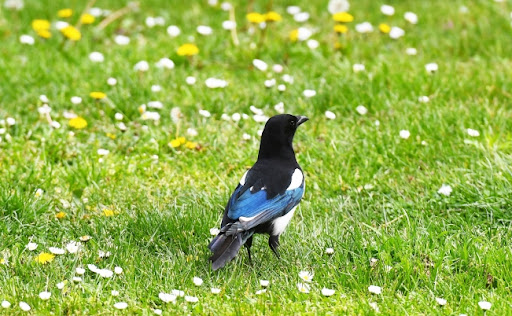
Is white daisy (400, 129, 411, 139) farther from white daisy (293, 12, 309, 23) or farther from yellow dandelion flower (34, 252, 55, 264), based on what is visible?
white daisy (293, 12, 309, 23)

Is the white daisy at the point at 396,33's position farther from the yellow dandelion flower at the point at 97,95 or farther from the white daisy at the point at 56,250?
the white daisy at the point at 56,250

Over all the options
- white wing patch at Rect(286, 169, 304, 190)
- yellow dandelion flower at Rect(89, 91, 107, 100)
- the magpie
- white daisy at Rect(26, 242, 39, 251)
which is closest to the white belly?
the magpie

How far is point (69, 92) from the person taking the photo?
6219 mm

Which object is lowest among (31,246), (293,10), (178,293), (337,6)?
(293,10)

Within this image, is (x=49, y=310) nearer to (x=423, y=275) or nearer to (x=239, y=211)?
(x=239, y=211)

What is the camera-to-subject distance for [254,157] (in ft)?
17.5

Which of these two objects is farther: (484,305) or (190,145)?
(190,145)

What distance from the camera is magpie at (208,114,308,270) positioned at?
369 cm

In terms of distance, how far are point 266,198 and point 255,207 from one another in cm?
9

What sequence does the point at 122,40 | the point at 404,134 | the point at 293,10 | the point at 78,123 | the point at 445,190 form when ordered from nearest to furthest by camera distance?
the point at 445,190 → the point at 404,134 → the point at 78,123 → the point at 122,40 → the point at 293,10

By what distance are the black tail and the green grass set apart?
0.56 feet

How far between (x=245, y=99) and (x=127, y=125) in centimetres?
91

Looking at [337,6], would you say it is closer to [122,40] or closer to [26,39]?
[122,40]

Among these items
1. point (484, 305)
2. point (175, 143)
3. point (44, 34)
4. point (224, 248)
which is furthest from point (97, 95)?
point (484, 305)
